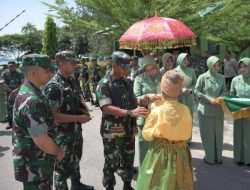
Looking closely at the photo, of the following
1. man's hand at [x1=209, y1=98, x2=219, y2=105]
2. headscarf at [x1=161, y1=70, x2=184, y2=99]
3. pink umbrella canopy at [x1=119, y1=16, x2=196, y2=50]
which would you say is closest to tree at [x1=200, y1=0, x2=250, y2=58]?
pink umbrella canopy at [x1=119, y1=16, x2=196, y2=50]

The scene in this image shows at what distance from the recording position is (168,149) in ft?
12.2

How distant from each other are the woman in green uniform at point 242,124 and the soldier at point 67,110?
9.33 ft

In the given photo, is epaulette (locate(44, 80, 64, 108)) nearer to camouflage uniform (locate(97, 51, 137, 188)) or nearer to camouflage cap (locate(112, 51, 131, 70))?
camouflage uniform (locate(97, 51, 137, 188))

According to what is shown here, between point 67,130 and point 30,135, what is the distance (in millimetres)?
1410

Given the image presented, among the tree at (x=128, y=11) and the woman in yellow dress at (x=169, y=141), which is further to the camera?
the tree at (x=128, y=11)

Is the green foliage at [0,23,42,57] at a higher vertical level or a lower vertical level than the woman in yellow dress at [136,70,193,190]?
higher

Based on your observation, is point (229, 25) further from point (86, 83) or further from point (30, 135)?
point (30, 135)

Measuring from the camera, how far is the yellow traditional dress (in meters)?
3.59

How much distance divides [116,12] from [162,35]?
5068mm

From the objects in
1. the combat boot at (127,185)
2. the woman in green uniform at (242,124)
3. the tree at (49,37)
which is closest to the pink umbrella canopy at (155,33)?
the woman in green uniform at (242,124)

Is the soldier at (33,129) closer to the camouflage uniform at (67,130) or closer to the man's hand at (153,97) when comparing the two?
the camouflage uniform at (67,130)

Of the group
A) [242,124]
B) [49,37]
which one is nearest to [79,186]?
[242,124]

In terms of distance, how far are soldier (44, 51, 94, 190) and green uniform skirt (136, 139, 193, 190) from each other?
3.63 feet

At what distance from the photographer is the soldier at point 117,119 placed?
14.9 ft
